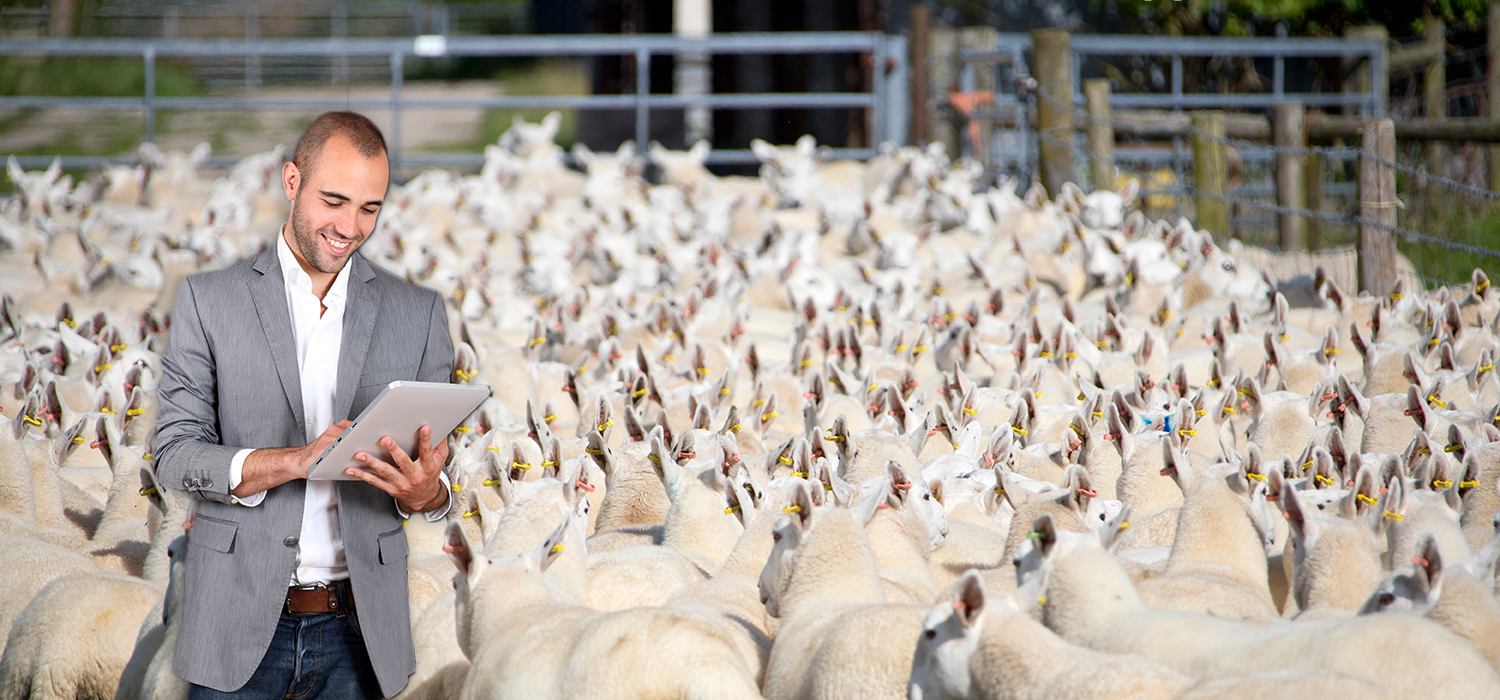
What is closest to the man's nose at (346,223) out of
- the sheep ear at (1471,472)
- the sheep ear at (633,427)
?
the sheep ear at (633,427)

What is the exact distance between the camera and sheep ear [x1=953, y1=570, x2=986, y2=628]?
98.7 inches

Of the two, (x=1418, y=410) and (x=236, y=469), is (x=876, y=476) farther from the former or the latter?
(x=236, y=469)

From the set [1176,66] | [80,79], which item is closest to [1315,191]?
[1176,66]

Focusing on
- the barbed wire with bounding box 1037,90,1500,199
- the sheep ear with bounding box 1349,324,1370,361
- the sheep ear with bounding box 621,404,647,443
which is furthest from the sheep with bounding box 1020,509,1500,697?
the barbed wire with bounding box 1037,90,1500,199

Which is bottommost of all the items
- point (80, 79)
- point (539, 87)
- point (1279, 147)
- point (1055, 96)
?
point (1279, 147)

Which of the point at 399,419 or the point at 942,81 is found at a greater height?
the point at 942,81

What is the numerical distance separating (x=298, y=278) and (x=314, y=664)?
2.30 feet

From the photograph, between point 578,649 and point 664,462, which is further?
point 664,462

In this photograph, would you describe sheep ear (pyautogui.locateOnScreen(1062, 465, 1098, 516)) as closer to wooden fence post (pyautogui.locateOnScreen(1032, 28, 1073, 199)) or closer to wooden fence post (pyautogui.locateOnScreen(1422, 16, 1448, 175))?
wooden fence post (pyautogui.locateOnScreen(1032, 28, 1073, 199))

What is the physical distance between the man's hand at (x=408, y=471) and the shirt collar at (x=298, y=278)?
344 mm

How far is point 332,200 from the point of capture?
94.4 inches

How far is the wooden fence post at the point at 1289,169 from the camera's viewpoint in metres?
8.89

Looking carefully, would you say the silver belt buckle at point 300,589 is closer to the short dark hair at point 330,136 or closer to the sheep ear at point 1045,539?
the short dark hair at point 330,136

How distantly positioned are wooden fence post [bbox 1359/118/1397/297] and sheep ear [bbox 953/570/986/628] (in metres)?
5.23
